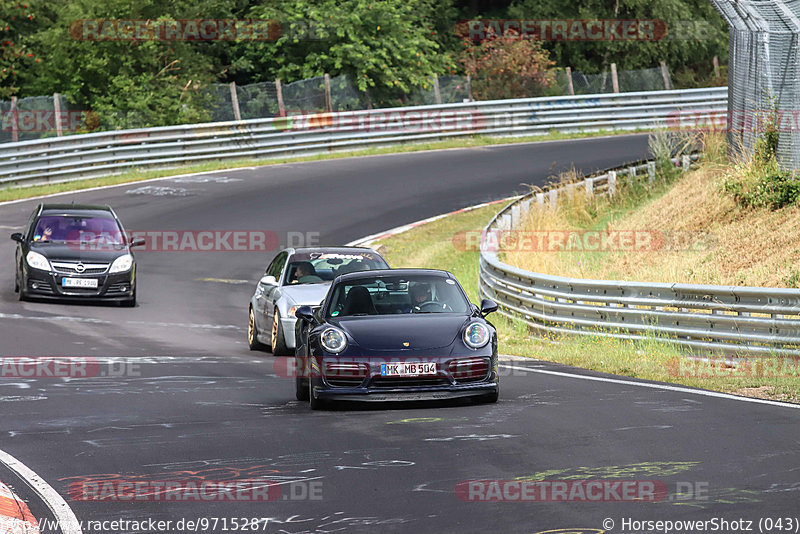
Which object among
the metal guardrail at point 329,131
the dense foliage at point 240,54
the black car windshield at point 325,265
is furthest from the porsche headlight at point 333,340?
the dense foliage at point 240,54

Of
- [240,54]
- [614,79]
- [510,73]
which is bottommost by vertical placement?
[614,79]

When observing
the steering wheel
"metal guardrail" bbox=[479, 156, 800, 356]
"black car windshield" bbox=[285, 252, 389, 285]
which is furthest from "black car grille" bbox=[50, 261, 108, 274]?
the steering wheel

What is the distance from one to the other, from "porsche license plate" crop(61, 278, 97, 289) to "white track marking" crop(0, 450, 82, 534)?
11.6m

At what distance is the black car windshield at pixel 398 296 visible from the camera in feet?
40.1

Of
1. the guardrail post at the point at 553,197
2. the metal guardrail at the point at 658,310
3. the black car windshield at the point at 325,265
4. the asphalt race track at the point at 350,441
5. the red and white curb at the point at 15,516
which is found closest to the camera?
the red and white curb at the point at 15,516

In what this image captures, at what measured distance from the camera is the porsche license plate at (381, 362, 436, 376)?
36.2 feet

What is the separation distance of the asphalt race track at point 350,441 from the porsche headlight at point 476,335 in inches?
22.7

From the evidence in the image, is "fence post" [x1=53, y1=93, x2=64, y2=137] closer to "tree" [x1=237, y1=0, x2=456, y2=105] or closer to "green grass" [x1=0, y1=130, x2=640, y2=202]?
"green grass" [x1=0, y1=130, x2=640, y2=202]

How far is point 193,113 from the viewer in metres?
38.9

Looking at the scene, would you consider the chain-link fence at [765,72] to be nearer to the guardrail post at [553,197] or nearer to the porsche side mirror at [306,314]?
the guardrail post at [553,197]

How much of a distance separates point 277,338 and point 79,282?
5892 mm

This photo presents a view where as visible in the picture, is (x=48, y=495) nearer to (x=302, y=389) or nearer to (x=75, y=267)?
(x=302, y=389)

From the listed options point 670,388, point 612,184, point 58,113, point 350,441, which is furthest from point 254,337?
point 58,113

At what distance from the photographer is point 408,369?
435 inches
